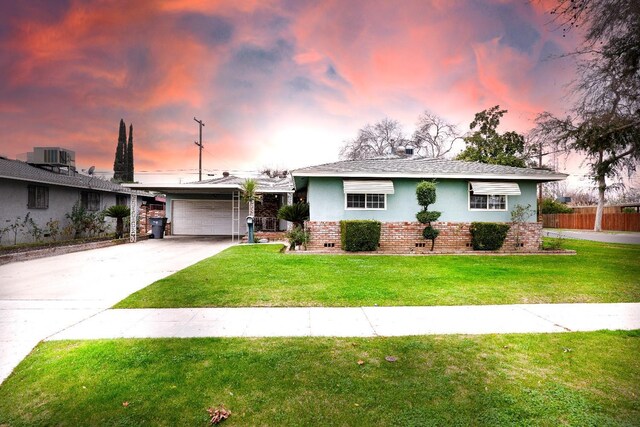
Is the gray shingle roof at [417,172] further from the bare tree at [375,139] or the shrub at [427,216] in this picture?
the bare tree at [375,139]

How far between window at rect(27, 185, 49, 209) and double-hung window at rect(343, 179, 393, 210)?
14.1 metres

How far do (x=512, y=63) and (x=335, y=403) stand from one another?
523 inches

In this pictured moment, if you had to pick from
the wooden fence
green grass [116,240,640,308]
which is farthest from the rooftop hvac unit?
the wooden fence

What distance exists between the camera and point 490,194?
13148mm

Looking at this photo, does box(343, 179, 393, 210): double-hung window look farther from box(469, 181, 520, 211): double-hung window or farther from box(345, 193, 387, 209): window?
box(469, 181, 520, 211): double-hung window

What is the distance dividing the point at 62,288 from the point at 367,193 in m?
9.78

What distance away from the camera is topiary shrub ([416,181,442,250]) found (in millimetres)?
12117

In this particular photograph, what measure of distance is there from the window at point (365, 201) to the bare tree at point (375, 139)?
881 inches

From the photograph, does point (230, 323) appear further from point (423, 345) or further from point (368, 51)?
point (368, 51)

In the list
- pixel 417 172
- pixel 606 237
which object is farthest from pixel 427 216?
pixel 606 237

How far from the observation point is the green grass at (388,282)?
18.8ft

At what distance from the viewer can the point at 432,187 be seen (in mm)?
12125

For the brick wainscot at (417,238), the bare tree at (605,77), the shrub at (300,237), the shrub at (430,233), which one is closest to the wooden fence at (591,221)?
the bare tree at (605,77)

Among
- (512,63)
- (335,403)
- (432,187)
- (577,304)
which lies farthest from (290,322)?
(512,63)
